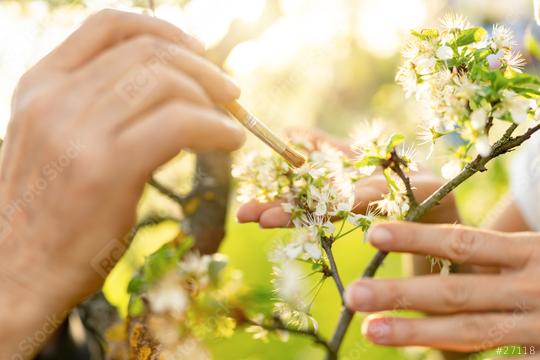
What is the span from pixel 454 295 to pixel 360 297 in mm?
142

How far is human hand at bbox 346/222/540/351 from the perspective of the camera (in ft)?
2.35

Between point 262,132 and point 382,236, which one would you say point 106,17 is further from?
point 382,236

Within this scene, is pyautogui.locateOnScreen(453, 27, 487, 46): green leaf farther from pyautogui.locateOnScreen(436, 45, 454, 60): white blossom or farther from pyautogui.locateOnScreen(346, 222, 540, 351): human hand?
pyautogui.locateOnScreen(346, 222, 540, 351): human hand

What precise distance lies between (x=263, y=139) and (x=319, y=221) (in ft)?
0.59

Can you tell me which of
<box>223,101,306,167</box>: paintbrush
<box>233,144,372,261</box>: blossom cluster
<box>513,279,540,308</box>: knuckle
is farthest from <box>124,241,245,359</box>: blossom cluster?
<box>513,279,540,308</box>: knuckle

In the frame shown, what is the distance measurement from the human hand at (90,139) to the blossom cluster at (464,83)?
1.17ft

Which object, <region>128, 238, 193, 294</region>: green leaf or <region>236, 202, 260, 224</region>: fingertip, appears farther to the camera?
<region>236, 202, 260, 224</region>: fingertip

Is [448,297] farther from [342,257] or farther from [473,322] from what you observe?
[342,257]

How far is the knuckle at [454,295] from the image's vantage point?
0.73 metres

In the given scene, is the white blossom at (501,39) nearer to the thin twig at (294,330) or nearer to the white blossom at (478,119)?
the white blossom at (478,119)

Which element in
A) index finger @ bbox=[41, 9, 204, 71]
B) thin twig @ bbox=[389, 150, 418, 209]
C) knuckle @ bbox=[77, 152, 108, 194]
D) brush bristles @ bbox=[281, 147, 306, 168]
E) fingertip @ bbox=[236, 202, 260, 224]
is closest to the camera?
knuckle @ bbox=[77, 152, 108, 194]

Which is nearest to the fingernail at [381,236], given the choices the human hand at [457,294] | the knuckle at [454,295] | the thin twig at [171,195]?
the human hand at [457,294]

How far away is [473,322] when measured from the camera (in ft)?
2.45

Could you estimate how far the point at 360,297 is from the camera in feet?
2.31
